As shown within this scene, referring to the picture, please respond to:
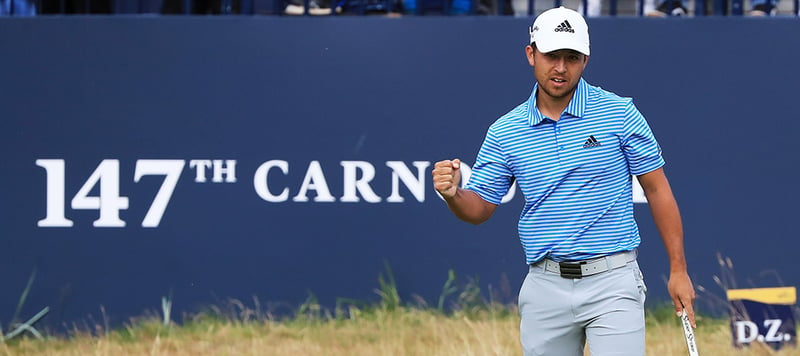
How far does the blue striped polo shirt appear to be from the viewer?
372cm

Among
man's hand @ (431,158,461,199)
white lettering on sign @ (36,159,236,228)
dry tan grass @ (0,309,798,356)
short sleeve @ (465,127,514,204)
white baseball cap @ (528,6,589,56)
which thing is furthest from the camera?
white lettering on sign @ (36,159,236,228)

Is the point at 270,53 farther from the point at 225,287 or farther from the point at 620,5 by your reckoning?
the point at 620,5

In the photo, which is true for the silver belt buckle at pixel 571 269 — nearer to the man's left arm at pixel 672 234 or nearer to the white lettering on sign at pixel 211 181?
the man's left arm at pixel 672 234

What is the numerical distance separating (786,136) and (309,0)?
2.56 metres

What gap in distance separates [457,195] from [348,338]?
2306mm

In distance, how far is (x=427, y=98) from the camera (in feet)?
19.7

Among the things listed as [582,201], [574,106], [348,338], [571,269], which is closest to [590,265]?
[571,269]

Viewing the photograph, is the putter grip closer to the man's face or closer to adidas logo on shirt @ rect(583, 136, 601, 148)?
adidas logo on shirt @ rect(583, 136, 601, 148)

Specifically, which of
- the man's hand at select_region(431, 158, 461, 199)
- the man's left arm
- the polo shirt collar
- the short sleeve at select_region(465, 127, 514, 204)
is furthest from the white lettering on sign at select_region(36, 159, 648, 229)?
the man's hand at select_region(431, 158, 461, 199)

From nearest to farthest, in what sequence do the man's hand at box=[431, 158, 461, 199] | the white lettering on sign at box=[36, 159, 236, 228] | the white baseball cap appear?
the man's hand at box=[431, 158, 461, 199] < the white baseball cap < the white lettering on sign at box=[36, 159, 236, 228]

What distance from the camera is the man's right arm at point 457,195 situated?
11.7 ft

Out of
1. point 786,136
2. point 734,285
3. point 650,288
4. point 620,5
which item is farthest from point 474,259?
point 620,5

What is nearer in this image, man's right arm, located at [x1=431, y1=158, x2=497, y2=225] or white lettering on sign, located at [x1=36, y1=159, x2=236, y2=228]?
man's right arm, located at [x1=431, y1=158, x2=497, y2=225]

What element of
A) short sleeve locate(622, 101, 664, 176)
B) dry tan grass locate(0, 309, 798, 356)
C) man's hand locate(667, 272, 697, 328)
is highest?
short sleeve locate(622, 101, 664, 176)
